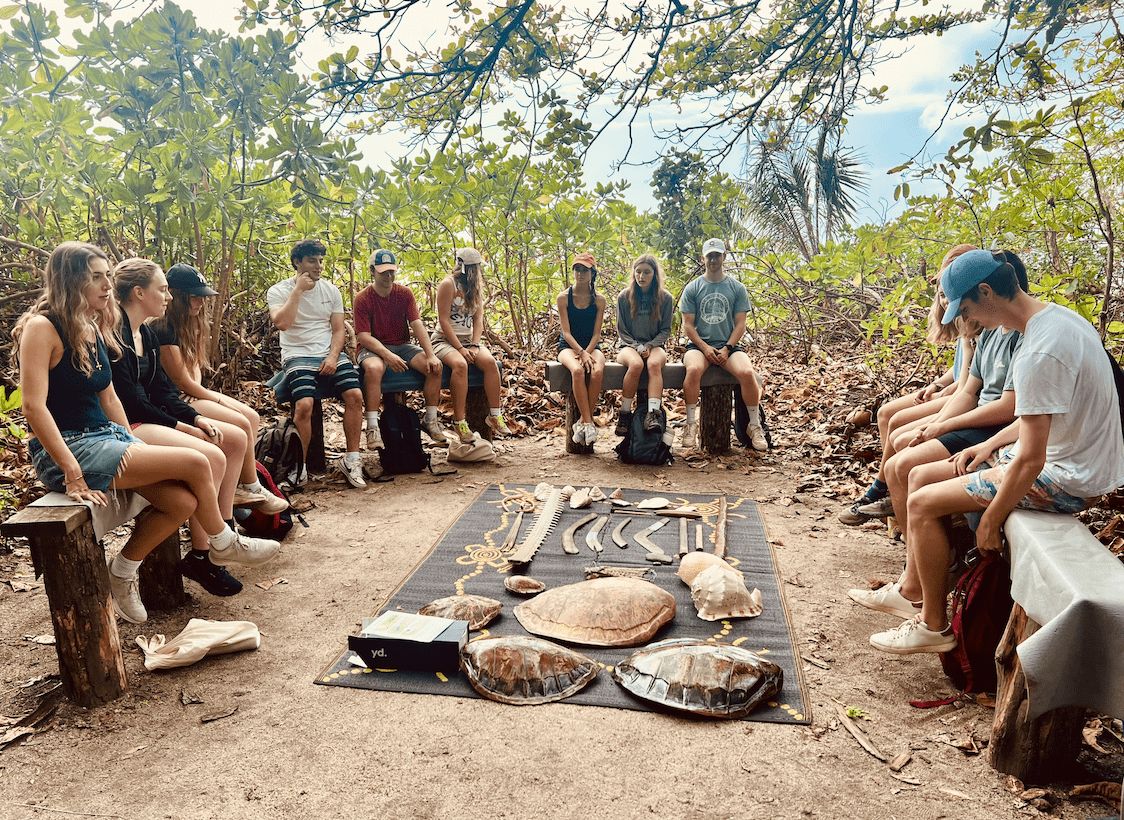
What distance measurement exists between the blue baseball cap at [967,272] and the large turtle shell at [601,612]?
5.75 feet

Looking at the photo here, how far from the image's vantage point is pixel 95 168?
5.81m

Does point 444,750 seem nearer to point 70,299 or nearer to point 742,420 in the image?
point 70,299

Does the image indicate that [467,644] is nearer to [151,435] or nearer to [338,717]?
[338,717]

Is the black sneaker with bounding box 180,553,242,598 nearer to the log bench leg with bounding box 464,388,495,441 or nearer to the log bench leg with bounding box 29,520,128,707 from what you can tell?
the log bench leg with bounding box 29,520,128,707

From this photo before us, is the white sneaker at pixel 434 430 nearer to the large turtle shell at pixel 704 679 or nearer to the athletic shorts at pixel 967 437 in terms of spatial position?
the large turtle shell at pixel 704 679

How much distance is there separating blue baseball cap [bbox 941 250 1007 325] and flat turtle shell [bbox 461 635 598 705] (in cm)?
196

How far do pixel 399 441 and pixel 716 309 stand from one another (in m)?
3.10

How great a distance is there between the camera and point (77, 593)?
2740mm

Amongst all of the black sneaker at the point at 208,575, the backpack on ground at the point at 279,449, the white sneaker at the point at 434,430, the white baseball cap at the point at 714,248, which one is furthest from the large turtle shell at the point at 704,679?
the white baseball cap at the point at 714,248

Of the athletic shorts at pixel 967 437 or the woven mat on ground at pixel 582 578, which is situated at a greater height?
the athletic shorts at pixel 967 437

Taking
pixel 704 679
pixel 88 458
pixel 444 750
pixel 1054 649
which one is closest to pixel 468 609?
pixel 444 750

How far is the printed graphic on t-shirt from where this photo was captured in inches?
260

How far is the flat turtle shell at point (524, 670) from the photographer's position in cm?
278

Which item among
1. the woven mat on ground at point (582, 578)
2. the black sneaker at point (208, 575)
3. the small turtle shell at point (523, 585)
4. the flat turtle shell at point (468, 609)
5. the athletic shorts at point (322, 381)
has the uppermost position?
the athletic shorts at point (322, 381)
